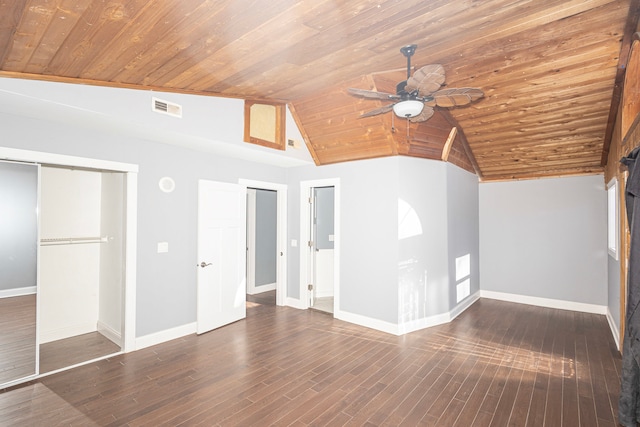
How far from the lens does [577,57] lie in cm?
315

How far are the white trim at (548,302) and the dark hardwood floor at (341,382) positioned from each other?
3.85ft

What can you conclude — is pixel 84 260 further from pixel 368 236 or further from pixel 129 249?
pixel 368 236

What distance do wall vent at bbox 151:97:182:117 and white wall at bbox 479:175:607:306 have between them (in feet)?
18.4

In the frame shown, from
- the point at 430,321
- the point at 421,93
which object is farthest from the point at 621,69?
the point at 430,321

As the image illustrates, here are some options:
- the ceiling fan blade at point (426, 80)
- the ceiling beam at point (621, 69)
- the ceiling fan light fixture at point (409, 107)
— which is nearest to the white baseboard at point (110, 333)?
the ceiling fan light fixture at point (409, 107)

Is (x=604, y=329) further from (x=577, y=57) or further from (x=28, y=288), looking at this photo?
(x=28, y=288)

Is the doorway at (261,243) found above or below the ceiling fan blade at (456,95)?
below

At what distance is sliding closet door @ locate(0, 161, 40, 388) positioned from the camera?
9.12 feet

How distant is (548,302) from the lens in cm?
562

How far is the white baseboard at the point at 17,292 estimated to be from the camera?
9.09 ft

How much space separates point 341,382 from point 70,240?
3.66 m

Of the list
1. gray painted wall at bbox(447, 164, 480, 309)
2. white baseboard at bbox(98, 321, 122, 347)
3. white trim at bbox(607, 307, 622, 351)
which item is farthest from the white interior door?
white trim at bbox(607, 307, 622, 351)

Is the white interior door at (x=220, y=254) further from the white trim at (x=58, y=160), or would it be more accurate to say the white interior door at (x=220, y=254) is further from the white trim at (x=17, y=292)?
the white trim at (x=17, y=292)

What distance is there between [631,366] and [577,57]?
281cm
